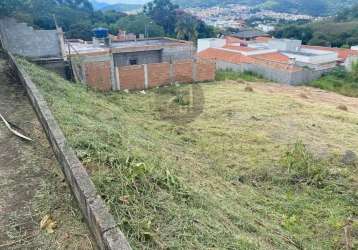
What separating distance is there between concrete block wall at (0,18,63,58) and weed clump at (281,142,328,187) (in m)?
10.1

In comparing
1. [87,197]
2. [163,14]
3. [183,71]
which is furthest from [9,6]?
[163,14]

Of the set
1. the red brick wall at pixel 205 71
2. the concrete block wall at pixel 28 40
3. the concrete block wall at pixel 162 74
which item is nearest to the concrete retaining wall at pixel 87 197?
the concrete block wall at pixel 28 40

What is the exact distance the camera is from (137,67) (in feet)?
49.9

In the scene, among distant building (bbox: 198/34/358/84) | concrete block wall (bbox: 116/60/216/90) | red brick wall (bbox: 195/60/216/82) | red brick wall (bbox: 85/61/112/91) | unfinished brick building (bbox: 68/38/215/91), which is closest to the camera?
red brick wall (bbox: 85/61/112/91)

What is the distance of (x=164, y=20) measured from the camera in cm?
5128

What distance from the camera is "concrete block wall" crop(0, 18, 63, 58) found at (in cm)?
1152

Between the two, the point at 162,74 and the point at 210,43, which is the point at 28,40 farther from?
the point at 210,43

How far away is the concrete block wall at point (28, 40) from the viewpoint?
11523mm

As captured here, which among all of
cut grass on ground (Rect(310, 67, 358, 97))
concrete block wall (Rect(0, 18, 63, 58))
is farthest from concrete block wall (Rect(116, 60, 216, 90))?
cut grass on ground (Rect(310, 67, 358, 97))

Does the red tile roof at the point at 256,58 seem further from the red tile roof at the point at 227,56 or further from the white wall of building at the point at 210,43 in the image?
the white wall of building at the point at 210,43

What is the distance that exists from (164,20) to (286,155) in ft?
155

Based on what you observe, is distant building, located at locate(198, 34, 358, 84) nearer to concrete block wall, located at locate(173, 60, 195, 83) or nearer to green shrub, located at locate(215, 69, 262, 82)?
green shrub, located at locate(215, 69, 262, 82)

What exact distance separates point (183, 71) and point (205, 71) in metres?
1.50

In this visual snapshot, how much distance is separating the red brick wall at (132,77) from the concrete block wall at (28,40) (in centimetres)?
305
